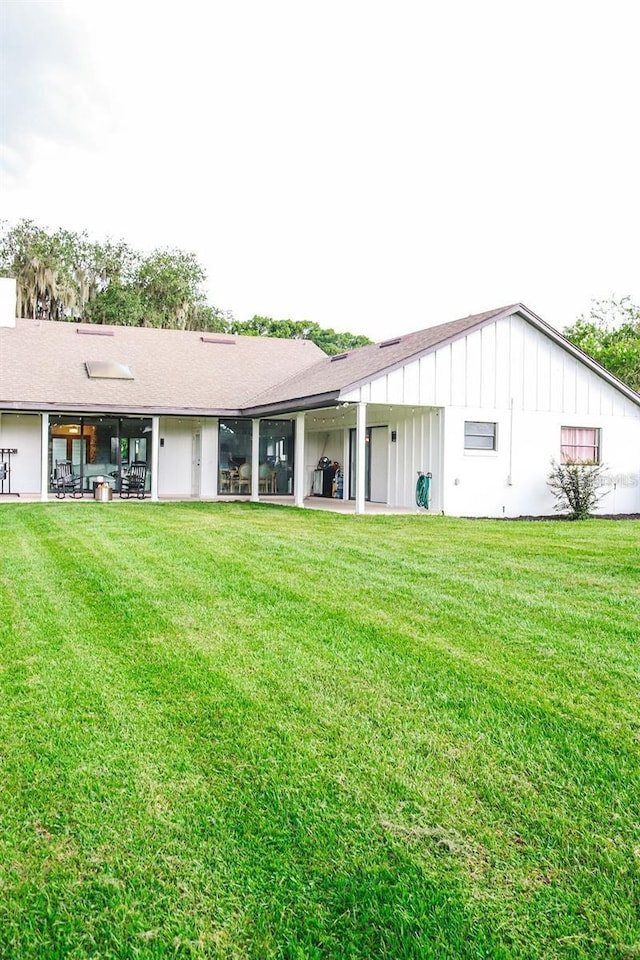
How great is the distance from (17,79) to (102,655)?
15.8 meters

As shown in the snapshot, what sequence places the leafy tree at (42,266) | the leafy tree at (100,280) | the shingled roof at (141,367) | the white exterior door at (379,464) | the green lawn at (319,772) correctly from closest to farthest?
the green lawn at (319,772) < the white exterior door at (379,464) < the shingled roof at (141,367) < the leafy tree at (42,266) < the leafy tree at (100,280)

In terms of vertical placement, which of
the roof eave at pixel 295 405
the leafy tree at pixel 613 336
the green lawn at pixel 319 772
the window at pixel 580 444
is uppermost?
the leafy tree at pixel 613 336

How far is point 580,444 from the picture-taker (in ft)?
54.6

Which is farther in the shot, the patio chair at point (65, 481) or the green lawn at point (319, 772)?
the patio chair at point (65, 481)

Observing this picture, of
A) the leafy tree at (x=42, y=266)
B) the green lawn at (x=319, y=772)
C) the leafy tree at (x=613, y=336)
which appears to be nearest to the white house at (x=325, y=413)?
the green lawn at (x=319, y=772)

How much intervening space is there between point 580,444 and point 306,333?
36.8 metres

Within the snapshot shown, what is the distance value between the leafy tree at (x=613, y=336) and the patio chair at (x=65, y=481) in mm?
21572

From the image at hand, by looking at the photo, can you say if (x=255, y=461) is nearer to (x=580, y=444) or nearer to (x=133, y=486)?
(x=133, y=486)

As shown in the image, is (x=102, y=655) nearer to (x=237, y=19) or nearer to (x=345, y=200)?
(x=237, y=19)

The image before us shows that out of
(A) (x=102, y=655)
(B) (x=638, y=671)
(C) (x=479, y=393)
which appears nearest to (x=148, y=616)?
(A) (x=102, y=655)

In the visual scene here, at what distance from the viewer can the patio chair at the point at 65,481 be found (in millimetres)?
18719

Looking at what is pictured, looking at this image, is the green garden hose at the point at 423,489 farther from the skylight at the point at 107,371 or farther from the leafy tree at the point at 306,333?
the leafy tree at the point at 306,333

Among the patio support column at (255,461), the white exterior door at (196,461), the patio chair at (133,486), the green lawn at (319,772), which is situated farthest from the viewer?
the white exterior door at (196,461)

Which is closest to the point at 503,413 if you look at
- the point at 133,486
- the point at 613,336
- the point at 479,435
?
the point at 479,435
